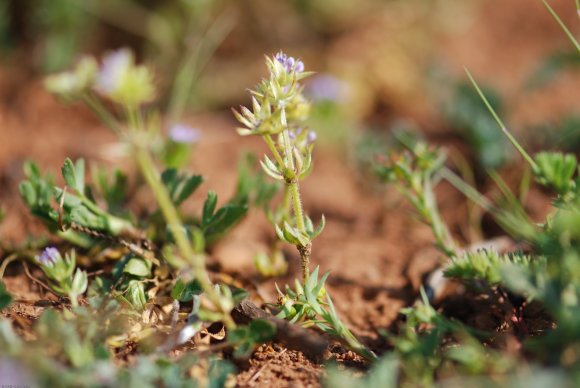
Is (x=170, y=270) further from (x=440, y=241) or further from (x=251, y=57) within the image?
(x=251, y=57)

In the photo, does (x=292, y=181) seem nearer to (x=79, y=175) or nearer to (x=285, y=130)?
(x=285, y=130)

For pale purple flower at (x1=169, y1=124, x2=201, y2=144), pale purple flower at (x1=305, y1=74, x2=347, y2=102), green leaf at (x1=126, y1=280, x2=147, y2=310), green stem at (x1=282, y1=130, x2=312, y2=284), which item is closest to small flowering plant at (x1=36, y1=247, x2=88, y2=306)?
green leaf at (x1=126, y1=280, x2=147, y2=310)

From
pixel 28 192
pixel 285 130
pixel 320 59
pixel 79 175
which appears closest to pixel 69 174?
pixel 79 175

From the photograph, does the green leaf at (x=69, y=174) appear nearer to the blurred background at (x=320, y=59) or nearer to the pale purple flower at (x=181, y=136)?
the pale purple flower at (x=181, y=136)

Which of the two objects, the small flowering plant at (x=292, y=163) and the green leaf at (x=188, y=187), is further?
the green leaf at (x=188, y=187)

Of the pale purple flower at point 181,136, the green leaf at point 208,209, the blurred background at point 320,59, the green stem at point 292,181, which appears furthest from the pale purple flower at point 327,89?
the green stem at point 292,181
